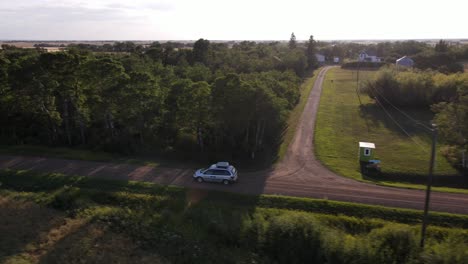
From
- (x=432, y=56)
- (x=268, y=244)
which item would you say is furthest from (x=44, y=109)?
(x=432, y=56)

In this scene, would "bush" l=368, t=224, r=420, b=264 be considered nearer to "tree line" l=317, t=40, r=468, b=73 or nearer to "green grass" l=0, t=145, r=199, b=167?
"green grass" l=0, t=145, r=199, b=167

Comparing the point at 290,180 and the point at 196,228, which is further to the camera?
the point at 290,180

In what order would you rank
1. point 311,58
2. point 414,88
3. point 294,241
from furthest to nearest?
point 311,58 → point 414,88 → point 294,241

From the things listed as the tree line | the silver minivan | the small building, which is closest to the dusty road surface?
the silver minivan

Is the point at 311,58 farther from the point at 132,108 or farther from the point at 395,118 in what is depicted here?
the point at 132,108

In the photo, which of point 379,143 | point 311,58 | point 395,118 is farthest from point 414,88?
point 311,58

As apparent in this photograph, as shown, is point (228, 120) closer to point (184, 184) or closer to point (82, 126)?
point (184, 184)

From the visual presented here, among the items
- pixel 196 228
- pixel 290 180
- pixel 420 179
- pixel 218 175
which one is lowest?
pixel 420 179
